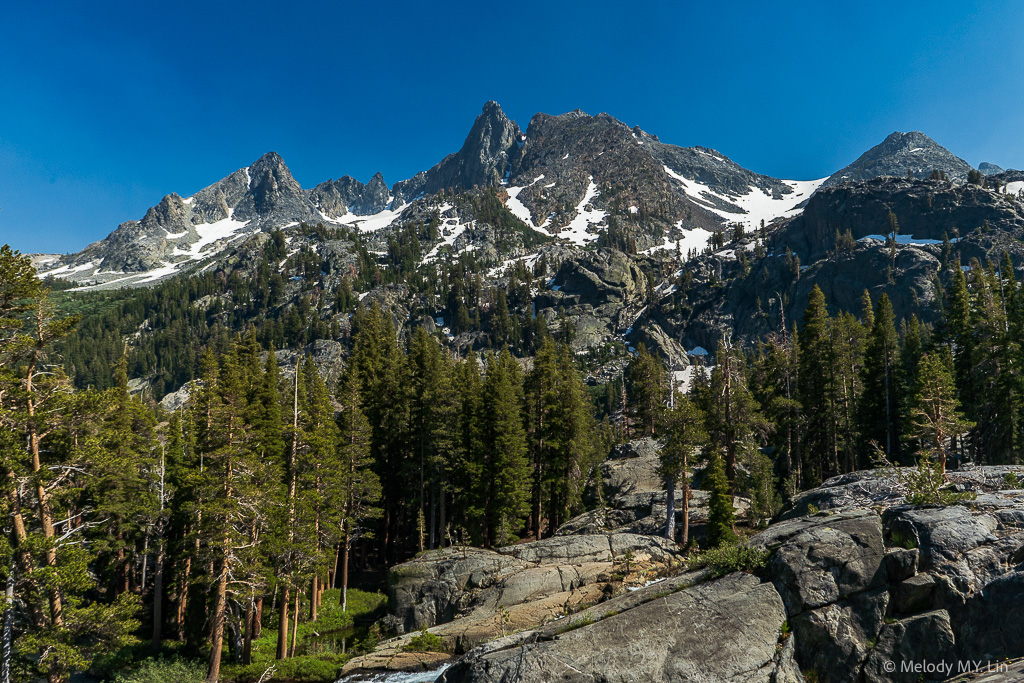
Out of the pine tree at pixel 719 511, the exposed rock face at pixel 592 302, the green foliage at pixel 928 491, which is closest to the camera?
the green foliage at pixel 928 491

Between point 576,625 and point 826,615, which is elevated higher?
point 826,615

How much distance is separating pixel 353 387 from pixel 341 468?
8.50 meters

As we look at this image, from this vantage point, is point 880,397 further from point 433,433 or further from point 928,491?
point 433,433

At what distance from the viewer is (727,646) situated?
32.4ft

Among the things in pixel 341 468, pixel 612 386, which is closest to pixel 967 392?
pixel 341 468

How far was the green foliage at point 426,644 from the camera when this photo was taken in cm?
2091

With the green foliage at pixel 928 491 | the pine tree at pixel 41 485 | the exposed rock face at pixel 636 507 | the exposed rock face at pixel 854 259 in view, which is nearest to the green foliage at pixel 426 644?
the pine tree at pixel 41 485

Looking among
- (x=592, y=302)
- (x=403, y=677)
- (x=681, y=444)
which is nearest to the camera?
(x=403, y=677)

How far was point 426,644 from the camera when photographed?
69.6 feet

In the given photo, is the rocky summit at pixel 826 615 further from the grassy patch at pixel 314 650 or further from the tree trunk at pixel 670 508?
the tree trunk at pixel 670 508

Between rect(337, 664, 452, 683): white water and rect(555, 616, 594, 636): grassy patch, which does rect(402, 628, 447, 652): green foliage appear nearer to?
rect(337, 664, 452, 683): white water

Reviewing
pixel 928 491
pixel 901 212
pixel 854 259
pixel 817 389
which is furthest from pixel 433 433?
pixel 901 212

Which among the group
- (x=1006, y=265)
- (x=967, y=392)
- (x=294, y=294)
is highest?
(x=294, y=294)

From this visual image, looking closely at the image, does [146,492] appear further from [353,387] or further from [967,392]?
[967,392]
